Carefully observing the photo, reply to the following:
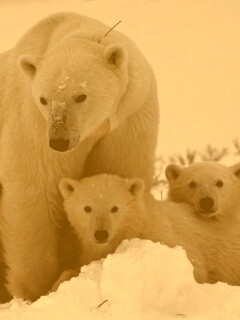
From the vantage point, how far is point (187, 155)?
32.0 ft

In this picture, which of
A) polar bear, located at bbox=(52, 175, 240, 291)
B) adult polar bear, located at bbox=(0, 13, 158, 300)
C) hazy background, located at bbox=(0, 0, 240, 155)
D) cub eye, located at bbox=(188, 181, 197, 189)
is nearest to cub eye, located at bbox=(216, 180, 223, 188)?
cub eye, located at bbox=(188, 181, 197, 189)

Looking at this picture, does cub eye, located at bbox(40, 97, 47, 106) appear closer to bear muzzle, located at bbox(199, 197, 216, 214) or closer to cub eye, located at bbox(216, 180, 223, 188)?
bear muzzle, located at bbox(199, 197, 216, 214)

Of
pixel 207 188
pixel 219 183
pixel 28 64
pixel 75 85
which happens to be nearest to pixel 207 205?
pixel 207 188

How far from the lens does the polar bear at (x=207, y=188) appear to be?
190 inches

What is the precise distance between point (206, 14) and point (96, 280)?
10877 millimetres

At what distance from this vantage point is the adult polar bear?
13.0ft

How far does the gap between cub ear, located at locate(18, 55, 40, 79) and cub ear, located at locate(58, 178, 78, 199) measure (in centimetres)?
63

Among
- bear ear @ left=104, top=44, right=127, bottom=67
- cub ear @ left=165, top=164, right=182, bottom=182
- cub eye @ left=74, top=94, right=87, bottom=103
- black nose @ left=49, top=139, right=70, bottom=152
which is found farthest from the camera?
cub ear @ left=165, top=164, right=182, bottom=182

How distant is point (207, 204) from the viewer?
4.77 metres

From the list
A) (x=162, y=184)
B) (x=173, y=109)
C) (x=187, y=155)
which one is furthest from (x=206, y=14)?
(x=162, y=184)

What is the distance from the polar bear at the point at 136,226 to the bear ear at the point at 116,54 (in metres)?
0.70

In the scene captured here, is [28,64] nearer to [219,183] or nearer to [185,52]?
[219,183]

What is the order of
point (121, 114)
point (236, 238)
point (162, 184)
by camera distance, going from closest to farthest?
1. point (121, 114)
2. point (236, 238)
3. point (162, 184)

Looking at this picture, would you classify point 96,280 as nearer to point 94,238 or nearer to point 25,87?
point 94,238
